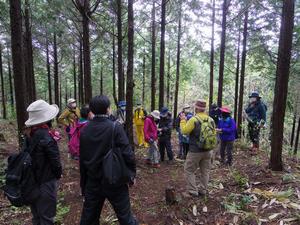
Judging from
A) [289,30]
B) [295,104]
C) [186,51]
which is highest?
[186,51]

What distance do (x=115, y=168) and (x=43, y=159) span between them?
1.12m

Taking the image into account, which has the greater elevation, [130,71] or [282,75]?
[130,71]

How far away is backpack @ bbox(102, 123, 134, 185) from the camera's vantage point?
3.46 meters

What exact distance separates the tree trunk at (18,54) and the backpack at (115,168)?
510cm

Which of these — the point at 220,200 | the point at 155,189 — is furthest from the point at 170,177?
the point at 220,200

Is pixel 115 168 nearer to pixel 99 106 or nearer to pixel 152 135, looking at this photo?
pixel 99 106

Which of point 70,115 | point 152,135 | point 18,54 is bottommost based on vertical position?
point 152,135

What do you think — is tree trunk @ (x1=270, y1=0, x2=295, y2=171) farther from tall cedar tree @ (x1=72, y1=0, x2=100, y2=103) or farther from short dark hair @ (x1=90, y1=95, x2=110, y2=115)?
tall cedar tree @ (x1=72, y1=0, x2=100, y2=103)

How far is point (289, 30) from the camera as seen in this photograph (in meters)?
6.67

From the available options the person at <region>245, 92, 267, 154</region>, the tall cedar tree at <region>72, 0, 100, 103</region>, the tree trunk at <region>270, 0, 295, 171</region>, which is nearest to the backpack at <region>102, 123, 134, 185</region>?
the tree trunk at <region>270, 0, 295, 171</region>

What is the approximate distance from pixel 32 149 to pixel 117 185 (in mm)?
1311

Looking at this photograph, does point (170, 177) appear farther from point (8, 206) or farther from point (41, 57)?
point (41, 57)

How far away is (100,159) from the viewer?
11.7 ft

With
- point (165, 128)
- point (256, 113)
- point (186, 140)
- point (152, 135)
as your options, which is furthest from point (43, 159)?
point (256, 113)
